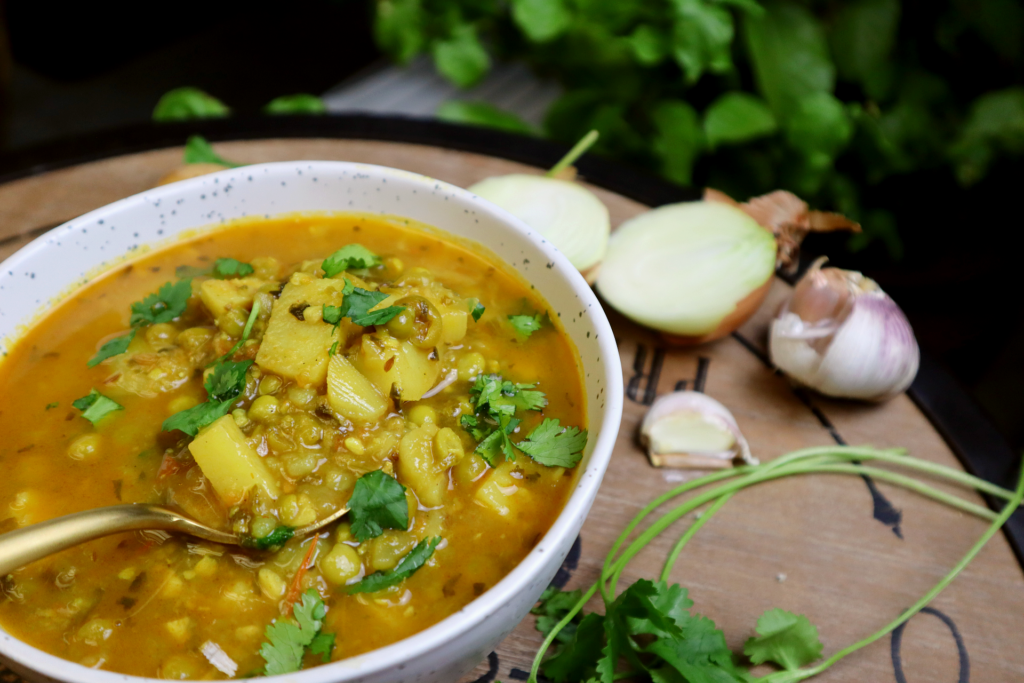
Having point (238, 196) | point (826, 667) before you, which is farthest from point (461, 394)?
point (826, 667)

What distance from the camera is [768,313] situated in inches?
103

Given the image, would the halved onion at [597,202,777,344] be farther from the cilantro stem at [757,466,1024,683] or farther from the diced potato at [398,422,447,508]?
the diced potato at [398,422,447,508]

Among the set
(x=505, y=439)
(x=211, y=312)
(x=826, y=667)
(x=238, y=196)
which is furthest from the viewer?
(x=238, y=196)

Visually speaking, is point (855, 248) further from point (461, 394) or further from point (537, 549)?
point (537, 549)

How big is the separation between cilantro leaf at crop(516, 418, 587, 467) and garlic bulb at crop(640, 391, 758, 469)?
59 cm

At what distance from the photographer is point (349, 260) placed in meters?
2.02

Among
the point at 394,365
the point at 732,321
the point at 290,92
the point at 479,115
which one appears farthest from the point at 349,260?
the point at 290,92

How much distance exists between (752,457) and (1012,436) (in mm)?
2293

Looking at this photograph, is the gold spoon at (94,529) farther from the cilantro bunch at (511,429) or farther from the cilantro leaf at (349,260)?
the cilantro leaf at (349,260)

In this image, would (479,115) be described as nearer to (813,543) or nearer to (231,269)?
(231,269)

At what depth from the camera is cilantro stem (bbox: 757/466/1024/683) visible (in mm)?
1789

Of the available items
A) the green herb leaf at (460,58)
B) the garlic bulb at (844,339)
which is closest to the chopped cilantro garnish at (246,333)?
the garlic bulb at (844,339)

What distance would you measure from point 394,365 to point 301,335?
245 mm

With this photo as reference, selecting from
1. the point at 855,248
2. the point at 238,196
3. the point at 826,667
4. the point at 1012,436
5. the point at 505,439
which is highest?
the point at 238,196
